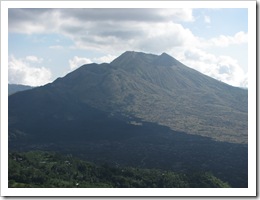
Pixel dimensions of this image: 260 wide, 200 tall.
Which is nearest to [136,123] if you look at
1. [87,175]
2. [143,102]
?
[143,102]

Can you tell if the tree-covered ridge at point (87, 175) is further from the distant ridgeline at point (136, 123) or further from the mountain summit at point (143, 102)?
the mountain summit at point (143, 102)

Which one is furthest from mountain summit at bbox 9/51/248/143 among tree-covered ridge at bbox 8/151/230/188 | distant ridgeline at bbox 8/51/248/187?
tree-covered ridge at bbox 8/151/230/188

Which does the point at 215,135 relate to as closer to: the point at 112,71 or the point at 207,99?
the point at 207,99

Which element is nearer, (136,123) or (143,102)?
(136,123)

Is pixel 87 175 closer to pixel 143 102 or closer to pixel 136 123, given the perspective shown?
pixel 136 123

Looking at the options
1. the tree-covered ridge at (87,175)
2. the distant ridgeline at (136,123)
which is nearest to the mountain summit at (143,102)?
the distant ridgeline at (136,123)

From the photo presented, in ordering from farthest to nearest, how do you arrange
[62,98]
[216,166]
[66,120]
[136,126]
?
[62,98]
[66,120]
[136,126]
[216,166]

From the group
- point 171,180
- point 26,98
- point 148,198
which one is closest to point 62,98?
point 26,98
